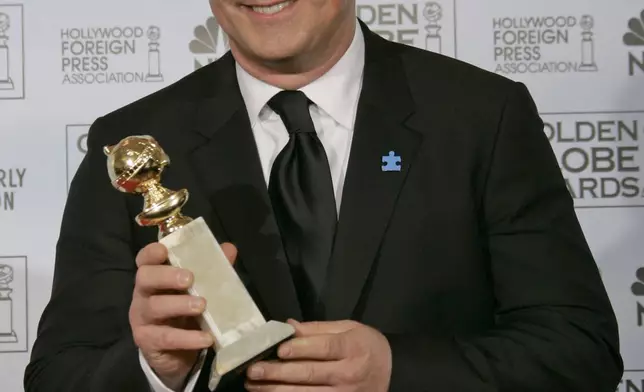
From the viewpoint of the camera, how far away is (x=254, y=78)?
1210mm

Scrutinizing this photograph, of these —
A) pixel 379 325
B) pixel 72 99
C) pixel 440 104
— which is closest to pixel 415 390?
pixel 379 325

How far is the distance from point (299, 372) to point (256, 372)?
4cm

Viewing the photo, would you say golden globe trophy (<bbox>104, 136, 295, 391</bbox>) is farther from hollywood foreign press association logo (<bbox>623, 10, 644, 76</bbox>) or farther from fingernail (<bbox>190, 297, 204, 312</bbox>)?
hollywood foreign press association logo (<bbox>623, 10, 644, 76</bbox>)

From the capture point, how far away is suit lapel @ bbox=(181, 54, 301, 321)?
1.08 meters

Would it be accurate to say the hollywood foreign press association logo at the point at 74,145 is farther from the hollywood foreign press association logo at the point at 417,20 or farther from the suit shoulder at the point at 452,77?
the suit shoulder at the point at 452,77

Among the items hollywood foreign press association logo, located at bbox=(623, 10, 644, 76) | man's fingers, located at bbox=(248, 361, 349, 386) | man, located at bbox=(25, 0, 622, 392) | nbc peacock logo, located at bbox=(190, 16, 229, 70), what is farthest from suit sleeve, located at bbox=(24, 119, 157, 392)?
hollywood foreign press association logo, located at bbox=(623, 10, 644, 76)

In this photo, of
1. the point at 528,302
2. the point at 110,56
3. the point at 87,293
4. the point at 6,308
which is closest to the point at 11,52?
the point at 110,56

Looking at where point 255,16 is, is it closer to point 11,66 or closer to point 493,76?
point 493,76

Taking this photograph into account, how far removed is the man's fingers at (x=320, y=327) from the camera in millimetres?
835

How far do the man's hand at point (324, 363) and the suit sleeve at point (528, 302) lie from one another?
71 millimetres

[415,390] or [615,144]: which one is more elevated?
[615,144]

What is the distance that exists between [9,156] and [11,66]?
156mm

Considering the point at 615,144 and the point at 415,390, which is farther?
the point at 615,144

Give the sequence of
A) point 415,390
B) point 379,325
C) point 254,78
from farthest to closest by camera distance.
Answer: point 254,78 < point 379,325 < point 415,390
